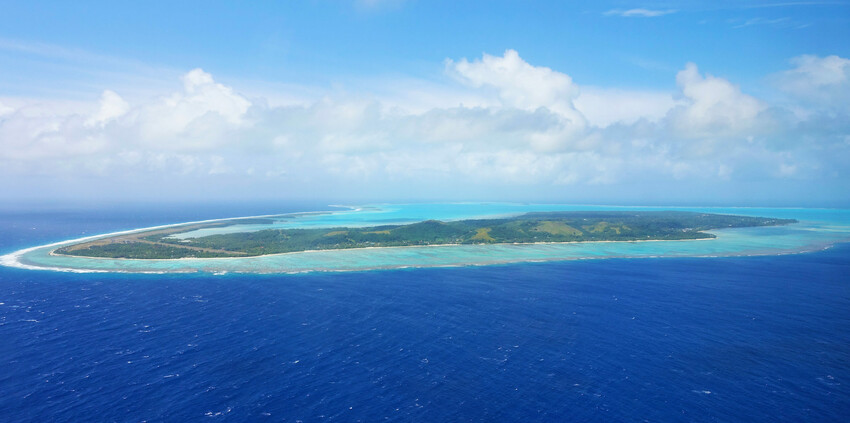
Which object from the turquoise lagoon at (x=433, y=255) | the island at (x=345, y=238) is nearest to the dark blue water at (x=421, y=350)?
the turquoise lagoon at (x=433, y=255)

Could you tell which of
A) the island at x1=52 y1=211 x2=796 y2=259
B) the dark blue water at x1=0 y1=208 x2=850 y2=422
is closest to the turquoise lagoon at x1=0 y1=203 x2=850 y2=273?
the island at x1=52 y1=211 x2=796 y2=259

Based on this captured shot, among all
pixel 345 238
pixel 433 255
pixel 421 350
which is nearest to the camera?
pixel 421 350

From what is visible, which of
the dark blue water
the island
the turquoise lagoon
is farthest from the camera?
the island

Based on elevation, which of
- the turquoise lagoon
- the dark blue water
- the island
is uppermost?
the island

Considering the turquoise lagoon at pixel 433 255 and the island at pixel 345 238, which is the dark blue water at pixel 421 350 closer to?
the turquoise lagoon at pixel 433 255

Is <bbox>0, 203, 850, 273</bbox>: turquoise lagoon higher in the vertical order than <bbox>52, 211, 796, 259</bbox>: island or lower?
lower

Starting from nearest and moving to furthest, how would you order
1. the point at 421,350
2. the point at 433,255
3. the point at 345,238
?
the point at 421,350 < the point at 433,255 < the point at 345,238

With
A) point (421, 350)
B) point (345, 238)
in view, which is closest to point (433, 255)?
point (345, 238)

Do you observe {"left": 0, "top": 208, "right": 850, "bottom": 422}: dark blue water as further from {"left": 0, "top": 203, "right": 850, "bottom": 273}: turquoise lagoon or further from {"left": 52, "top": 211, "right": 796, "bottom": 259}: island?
{"left": 52, "top": 211, "right": 796, "bottom": 259}: island

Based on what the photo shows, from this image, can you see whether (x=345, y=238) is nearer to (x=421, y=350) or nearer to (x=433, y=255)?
(x=433, y=255)

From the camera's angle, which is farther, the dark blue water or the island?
the island
